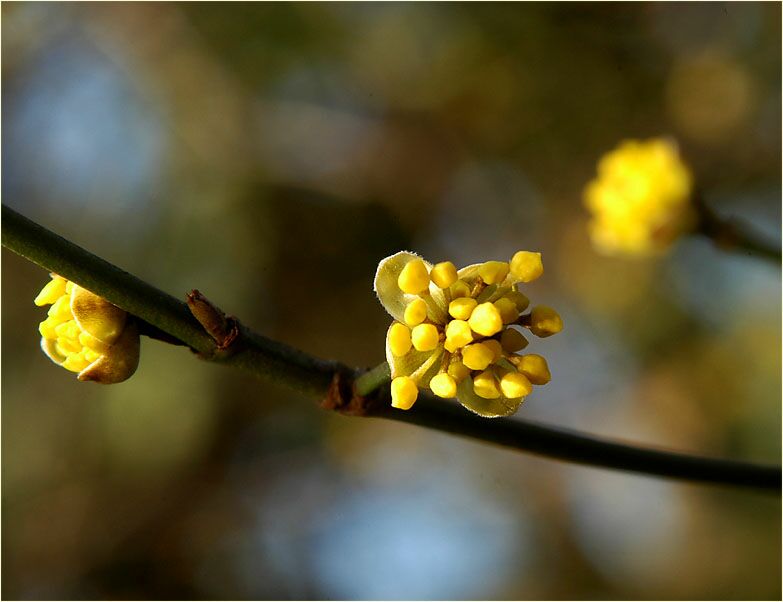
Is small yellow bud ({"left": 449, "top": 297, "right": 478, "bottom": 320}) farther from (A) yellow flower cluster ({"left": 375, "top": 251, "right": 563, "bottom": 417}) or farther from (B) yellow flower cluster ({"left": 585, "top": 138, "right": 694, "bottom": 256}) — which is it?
(B) yellow flower cluster ({"left": 585, "top": 138, "right": 694, "bottom": 256})

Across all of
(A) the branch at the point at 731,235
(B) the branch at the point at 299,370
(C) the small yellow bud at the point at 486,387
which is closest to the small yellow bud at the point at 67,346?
(B) the branch at the point at 299,370

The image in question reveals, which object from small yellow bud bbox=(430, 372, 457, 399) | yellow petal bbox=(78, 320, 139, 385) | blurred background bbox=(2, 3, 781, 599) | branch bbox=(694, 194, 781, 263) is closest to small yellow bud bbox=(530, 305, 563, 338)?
small yellow bud bbox=(430, 372, 457, 399)

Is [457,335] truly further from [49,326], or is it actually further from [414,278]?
[49,326]

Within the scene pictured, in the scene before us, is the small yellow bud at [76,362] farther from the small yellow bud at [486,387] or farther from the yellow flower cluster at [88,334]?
the small yellow bud at [486,387]

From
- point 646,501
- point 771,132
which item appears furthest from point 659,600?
point 771,132

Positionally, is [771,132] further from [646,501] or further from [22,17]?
[22,17]

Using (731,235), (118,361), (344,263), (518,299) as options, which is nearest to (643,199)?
(731,235)

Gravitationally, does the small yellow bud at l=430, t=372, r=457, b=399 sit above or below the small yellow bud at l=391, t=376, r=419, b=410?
above
